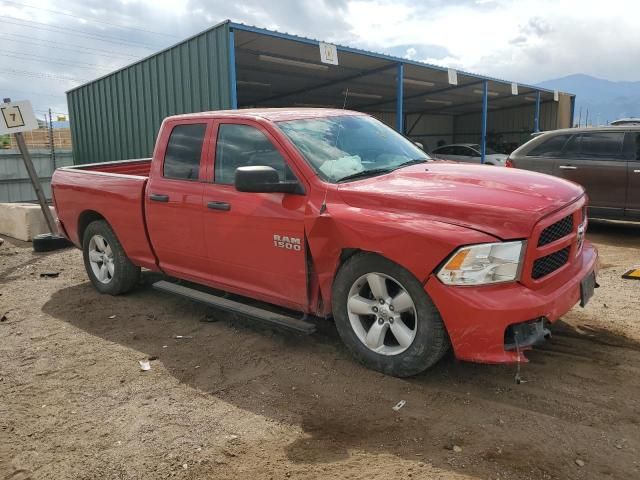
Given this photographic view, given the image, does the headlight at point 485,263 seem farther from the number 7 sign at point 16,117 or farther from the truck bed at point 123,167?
the number 7 sign at point 16,117

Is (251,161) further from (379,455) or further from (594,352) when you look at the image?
(594,352)

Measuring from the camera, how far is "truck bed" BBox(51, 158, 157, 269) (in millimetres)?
4984

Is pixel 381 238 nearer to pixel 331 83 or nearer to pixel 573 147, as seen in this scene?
pixel 573 147

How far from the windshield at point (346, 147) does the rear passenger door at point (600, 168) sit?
4679 millimetres

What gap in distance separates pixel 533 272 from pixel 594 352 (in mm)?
1138

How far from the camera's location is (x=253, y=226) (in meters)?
3.90

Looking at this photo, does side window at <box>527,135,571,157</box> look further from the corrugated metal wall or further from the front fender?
the corrugated metal wall

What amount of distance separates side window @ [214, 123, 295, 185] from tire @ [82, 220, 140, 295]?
1812 millimetres

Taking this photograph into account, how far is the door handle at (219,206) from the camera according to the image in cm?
408

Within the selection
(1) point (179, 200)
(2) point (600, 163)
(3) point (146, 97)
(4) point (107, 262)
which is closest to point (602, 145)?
(2) point (600, 163)

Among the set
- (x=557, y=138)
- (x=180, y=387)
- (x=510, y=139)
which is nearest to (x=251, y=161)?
(x=180, y=387)

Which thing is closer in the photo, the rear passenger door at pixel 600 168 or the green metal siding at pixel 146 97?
the rear passenger door at pixel 600 168

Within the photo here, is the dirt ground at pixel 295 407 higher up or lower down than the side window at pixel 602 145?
lower down

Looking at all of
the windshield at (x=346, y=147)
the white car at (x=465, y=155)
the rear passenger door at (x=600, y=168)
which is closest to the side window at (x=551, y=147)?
the rear passenger door at (x=600, y=168)
